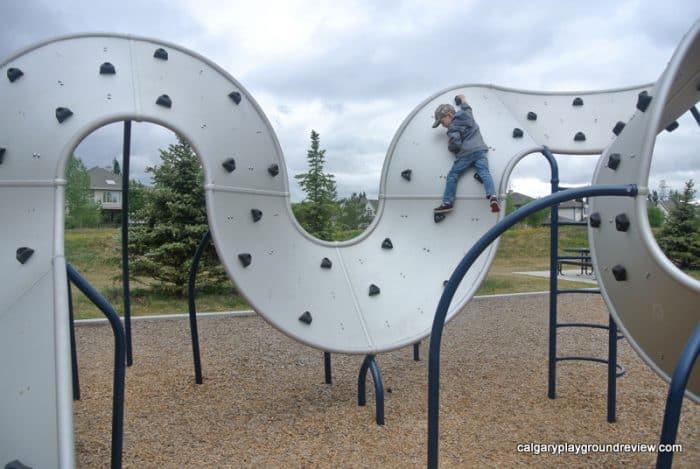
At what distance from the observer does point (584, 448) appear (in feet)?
11.2

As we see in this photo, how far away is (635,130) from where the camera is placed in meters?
2.53

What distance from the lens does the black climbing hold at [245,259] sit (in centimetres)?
331

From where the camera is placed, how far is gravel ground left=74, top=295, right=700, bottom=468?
3.32 meters

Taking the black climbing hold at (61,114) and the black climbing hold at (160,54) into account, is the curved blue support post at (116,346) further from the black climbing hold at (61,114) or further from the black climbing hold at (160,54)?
the black climbing hold at (160,54)

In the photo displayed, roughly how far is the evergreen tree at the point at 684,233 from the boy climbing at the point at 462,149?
15.0 metres

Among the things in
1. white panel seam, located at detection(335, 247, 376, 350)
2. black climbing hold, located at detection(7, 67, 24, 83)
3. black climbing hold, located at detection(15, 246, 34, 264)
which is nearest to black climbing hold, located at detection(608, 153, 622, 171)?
white panel seam, located at detection(335, 247, 376, 350)

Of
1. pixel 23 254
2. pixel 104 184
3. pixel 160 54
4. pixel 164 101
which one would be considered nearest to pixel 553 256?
pixel 164 101

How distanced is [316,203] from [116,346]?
Result: 9259 mm

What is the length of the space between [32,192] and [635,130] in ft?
11.0

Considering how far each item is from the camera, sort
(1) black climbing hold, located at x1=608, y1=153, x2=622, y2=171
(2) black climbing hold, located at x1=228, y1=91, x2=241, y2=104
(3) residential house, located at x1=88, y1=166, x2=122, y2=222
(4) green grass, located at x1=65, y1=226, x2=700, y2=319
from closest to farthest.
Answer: (1) black climbing hold, located at x1=608, y1=153, x2=622, y2=171
(2) black climbing hold, located at x1=228, y1=91, x2=241, y2=104
(4) green grass, located at x1=65, y1=226, x2=700, y2=319
(3) residential house, located at x1=88, y1=166, x2=122, y2=222

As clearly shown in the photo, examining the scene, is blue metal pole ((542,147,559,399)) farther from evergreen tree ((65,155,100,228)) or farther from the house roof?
the house roof

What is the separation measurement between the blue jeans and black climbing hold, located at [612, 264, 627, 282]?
165 centimetres

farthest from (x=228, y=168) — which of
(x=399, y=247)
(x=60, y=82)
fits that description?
(x=399, y=247)

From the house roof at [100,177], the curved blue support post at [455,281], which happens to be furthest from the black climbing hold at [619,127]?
the house roof at [100,177]
